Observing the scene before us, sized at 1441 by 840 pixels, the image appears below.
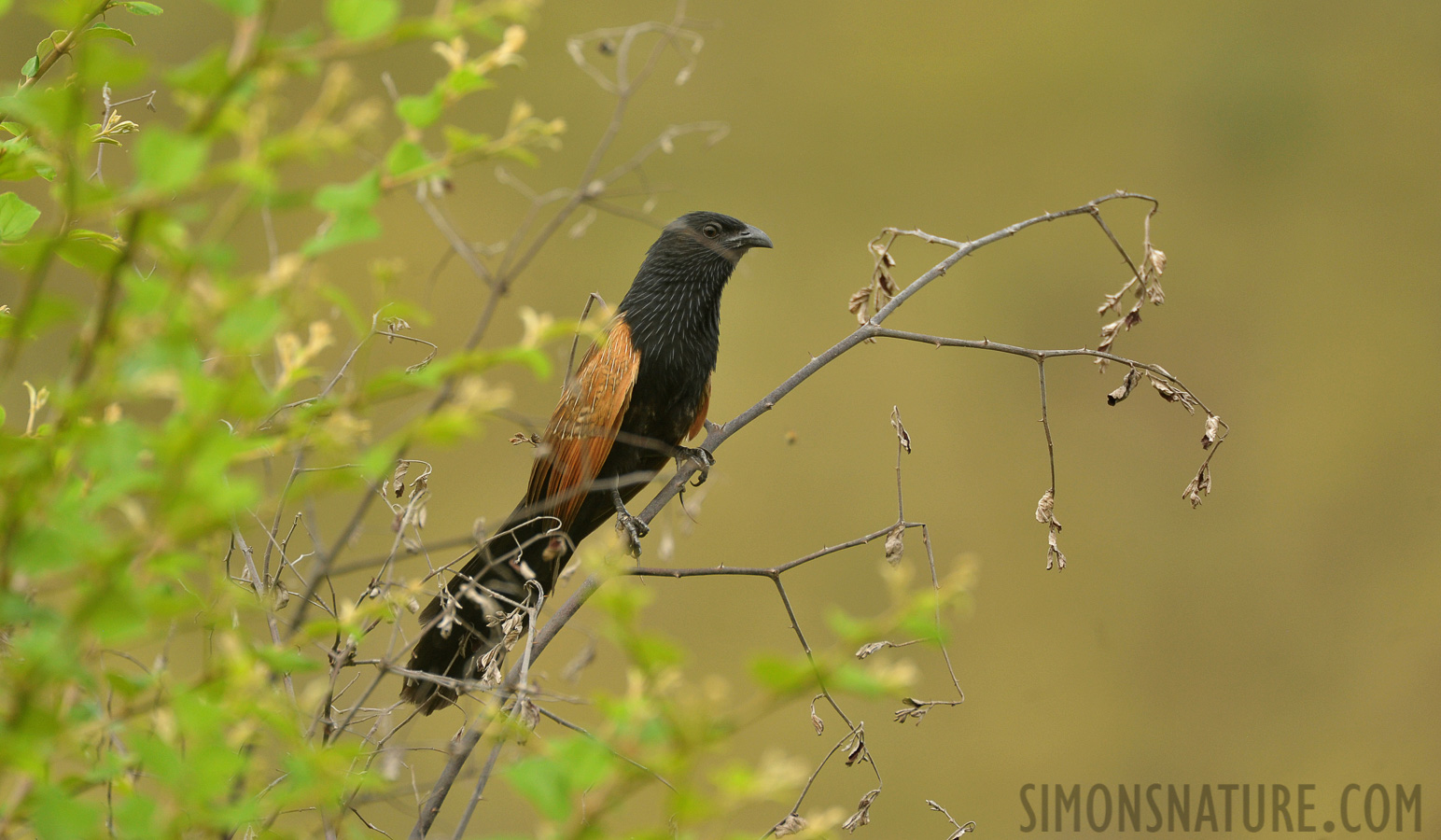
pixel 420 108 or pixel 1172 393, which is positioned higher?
pixel 420 108

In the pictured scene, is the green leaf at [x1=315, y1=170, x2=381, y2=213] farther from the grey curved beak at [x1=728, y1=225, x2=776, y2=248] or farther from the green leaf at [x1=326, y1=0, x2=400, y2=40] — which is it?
the grey curved beak at [x1=728, y1=225, x2=776, y2=248]

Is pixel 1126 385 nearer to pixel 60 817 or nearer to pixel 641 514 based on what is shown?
pixel 641 514

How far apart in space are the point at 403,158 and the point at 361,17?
0.08 m

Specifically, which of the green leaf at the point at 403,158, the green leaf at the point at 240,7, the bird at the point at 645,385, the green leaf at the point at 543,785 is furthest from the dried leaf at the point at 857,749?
the green leaf at the point at 240,7

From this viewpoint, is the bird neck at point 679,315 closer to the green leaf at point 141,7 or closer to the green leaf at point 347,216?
the green leaf at point 141,7

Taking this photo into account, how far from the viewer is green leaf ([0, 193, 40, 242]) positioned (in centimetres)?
92

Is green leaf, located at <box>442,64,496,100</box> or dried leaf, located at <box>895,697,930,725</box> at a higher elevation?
green leaf, located at <box>442,64,496,100</box>

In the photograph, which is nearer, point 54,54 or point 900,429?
point 54,54

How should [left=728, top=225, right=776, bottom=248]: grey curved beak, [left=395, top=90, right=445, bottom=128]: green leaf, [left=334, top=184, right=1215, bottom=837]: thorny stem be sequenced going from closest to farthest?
[left=395, top=90, right=445, bottom=128]: green leaf, [left=334, top=184, right=1215, bottom=837]: thorny stem, [left=728, top=225, right=776, bottom=248]: grey curved beak

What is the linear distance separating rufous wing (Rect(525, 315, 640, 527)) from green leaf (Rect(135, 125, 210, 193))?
4.87 feet

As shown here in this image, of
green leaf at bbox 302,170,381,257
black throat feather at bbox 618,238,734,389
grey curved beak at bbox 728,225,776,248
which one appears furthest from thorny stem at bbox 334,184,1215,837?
grey curved beak at bbox 728,225,776,248

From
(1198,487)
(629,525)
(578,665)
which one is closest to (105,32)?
(578,665)

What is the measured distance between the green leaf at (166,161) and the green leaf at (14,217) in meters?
0.56

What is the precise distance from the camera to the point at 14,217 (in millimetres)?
920
